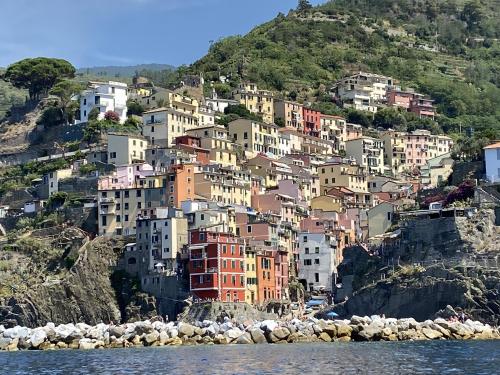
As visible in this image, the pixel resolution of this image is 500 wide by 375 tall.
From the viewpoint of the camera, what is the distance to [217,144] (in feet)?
331

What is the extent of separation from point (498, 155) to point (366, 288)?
15757 mm

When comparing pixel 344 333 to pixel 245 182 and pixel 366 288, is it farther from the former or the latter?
pixel 245 182

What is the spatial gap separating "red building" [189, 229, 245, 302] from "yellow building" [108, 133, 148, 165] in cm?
1585

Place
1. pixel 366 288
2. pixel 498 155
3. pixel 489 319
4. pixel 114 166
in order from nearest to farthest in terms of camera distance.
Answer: pixel 489 319, pixel 366 288, pixel 498 155, pixel 114 166

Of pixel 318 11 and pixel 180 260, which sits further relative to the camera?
pixel 318 11

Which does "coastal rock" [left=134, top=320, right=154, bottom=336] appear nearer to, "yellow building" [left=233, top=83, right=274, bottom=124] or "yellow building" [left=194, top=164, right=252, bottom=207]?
"yellow building" [left=194, top=164, right=252, bottom=207]

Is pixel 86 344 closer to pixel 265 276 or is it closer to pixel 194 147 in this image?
pixel 265 276

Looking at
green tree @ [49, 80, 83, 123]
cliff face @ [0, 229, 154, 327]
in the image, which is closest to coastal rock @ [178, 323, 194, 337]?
cliff face @ [0, 229, 154, 327]

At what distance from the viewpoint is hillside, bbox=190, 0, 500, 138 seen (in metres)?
134

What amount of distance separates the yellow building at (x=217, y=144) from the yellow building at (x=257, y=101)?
1352 cm

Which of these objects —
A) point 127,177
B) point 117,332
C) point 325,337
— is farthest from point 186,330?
point 127,177

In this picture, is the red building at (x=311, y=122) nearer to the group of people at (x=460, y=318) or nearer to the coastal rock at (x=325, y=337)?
the group of people at (x=460, y=318)

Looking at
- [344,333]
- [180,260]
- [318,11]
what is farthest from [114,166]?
[318,11]

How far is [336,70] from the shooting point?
143 m
